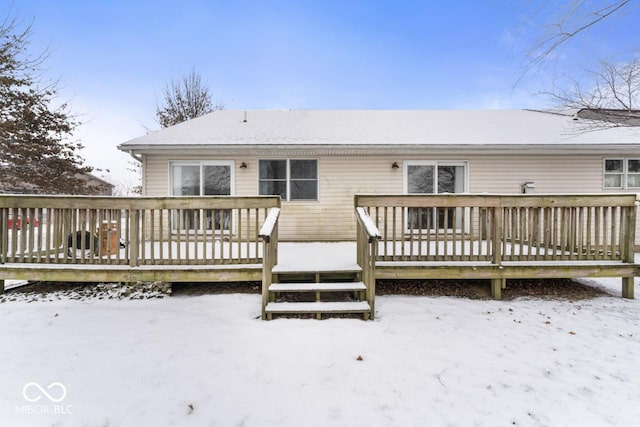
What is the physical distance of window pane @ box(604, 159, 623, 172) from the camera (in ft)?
24.6

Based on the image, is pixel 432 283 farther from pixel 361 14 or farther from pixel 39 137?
pixel 39 137

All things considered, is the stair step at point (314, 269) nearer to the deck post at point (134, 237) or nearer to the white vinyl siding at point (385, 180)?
the deck post at point (134, 237)

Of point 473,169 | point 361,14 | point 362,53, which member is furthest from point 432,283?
point 362,53

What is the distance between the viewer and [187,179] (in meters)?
7.32

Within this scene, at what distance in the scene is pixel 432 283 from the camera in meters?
4.91

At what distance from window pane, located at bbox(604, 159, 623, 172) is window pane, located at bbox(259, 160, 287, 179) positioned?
335 inches

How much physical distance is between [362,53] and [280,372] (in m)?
15.9

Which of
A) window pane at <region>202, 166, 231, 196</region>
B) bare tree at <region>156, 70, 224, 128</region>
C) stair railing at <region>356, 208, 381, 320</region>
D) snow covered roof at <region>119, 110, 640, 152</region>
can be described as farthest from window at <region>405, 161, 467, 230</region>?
bare tree at <region>156, 70, 224, 128</region>

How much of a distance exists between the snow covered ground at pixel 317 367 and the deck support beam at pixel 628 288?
2.58ft

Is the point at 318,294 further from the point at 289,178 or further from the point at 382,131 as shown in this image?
the point at 382,131

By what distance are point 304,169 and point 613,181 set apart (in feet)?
26.9

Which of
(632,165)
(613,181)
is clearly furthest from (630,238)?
(632,165)

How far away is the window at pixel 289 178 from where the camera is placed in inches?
293

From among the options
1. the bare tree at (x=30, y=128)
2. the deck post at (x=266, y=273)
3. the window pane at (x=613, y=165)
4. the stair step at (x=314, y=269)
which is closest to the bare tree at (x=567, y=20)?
the stair step at (x=314, y=269)
